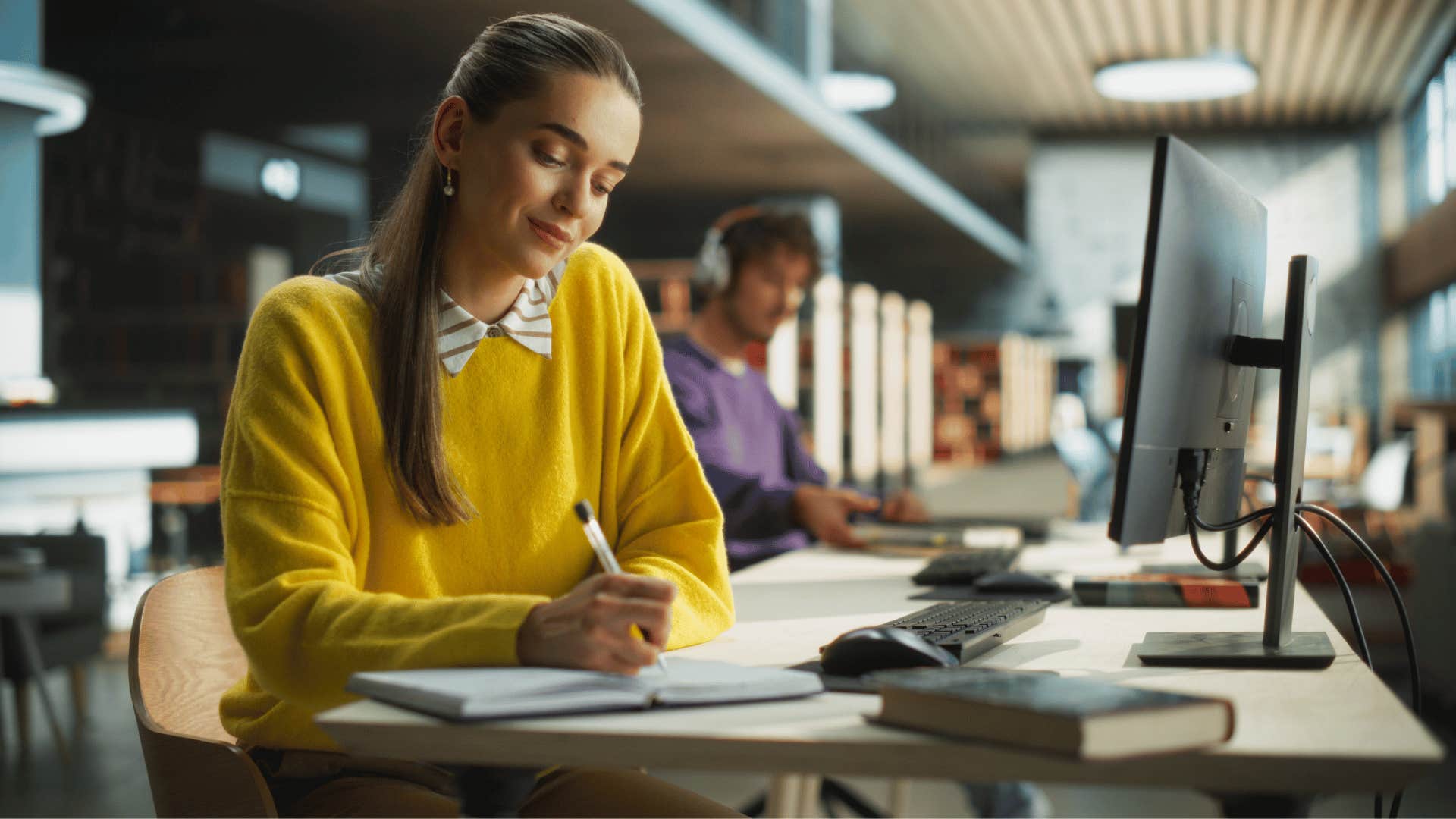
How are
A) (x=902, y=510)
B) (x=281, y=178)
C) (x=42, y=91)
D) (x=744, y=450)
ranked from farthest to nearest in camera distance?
(x=281, y=178) → (x=42, y=91) → (x=744, y=450) → (x=902, y=510)

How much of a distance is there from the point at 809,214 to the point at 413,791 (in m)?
8.30

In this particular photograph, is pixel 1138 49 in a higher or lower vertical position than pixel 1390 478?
higher

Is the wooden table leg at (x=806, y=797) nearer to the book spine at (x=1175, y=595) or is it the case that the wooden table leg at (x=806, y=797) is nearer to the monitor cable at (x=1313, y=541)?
the book spine at (x=1175, y=595)

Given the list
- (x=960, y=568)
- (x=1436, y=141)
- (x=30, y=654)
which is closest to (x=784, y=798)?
(x=960, y=568)

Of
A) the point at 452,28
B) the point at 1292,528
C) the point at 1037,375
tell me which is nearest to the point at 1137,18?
the point at 1037,375

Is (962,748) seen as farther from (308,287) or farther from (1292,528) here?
(308,287)

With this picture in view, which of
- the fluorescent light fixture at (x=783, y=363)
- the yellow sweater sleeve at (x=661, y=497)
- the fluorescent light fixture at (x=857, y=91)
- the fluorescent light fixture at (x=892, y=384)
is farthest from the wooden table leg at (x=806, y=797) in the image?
the fluorescent light fixture at (x=857, y=91)

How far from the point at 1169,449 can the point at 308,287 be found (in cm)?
76

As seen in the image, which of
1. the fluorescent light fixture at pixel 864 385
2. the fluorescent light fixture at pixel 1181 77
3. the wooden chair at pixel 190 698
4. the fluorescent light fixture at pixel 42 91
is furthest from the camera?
the fluorescent light fixture at pixel 1181 77

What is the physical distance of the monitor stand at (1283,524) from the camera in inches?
43.3

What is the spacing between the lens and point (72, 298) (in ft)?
20.9

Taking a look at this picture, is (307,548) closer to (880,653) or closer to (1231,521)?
(880,653)

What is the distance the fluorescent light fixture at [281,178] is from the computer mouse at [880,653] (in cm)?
648

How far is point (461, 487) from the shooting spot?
1.18m
